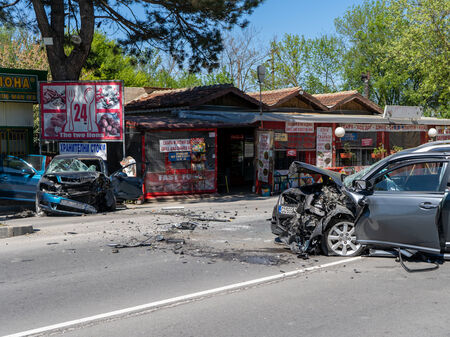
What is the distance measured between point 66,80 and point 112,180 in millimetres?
5890

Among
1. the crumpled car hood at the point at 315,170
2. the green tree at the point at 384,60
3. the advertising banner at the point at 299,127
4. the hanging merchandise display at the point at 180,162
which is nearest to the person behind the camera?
the crumpled car hood at the point at 315,170

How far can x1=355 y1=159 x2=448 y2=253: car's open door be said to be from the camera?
6.80 meters

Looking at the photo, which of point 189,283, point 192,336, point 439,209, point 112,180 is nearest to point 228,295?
point 189,283

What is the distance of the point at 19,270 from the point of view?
709 centimetres

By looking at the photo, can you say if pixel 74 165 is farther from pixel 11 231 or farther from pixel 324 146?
pixel 324 146

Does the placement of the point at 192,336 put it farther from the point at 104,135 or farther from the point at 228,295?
the point at 104,135

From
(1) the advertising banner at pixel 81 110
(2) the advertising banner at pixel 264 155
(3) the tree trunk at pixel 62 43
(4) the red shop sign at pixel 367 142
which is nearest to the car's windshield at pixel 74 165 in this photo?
(1) the advertising banner at pixel 81 110

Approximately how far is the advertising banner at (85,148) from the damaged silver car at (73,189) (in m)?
3.17

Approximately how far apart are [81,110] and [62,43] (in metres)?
2.96

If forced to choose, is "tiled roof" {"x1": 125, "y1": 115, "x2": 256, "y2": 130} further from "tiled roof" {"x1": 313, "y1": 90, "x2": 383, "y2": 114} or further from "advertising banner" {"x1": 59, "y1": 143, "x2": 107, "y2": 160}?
"tiled roof" {"x1": 313, "y1": 90, "x2": 383, "y2": 114}

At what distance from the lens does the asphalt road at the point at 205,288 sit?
4883 mm

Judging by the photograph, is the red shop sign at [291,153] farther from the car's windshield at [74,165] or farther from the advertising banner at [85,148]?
the car's windshield at [74,165]

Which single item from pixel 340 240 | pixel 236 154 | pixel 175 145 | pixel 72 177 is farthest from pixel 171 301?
pixel 236 154

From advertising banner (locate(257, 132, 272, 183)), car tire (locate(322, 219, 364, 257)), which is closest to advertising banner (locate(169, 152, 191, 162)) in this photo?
advertising banner (locate(257, 132, 272, 183))
